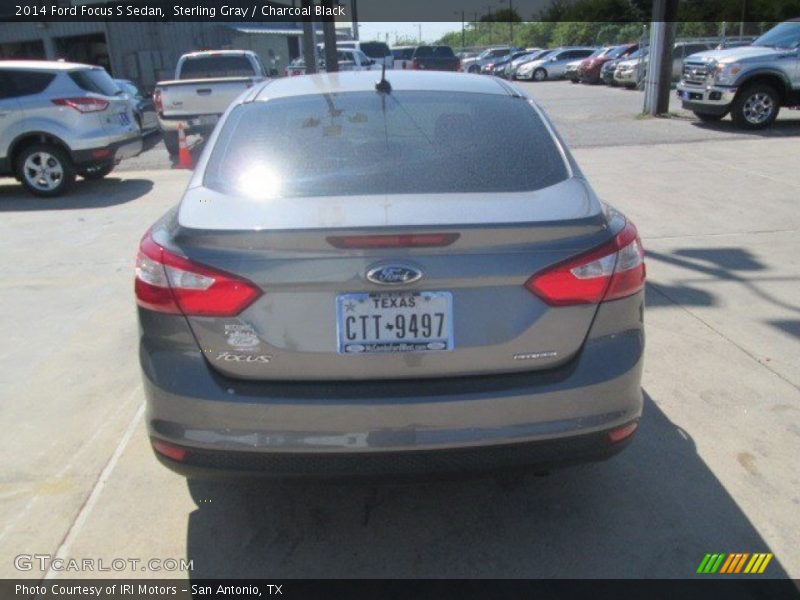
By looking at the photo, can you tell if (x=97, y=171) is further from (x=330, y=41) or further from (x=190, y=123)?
(x=330, y=41)

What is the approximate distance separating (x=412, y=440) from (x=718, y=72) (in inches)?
549

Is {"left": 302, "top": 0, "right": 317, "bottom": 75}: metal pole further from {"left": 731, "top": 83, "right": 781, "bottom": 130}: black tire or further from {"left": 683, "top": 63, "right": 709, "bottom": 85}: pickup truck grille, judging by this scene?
{"left": 731, "top": 83, "right": 781, "bottom": 130}: black tire

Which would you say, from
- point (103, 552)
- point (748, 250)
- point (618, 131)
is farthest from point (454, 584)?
point (618, 131)

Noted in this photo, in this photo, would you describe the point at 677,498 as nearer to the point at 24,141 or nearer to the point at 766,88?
the point at 24,141

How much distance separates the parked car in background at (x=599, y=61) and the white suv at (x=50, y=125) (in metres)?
23.5

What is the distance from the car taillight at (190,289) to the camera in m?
2.44

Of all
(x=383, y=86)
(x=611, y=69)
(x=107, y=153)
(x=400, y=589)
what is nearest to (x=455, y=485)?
(x=400, y=589)

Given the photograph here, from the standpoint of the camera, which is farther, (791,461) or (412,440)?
(791,461)

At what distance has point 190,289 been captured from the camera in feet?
8.16

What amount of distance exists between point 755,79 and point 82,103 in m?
11.6

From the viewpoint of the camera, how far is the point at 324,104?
3391mm

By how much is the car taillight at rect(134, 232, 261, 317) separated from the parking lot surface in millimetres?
674

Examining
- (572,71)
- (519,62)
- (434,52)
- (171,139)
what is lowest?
(572,71)

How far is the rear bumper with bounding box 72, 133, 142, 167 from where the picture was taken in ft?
33.6
